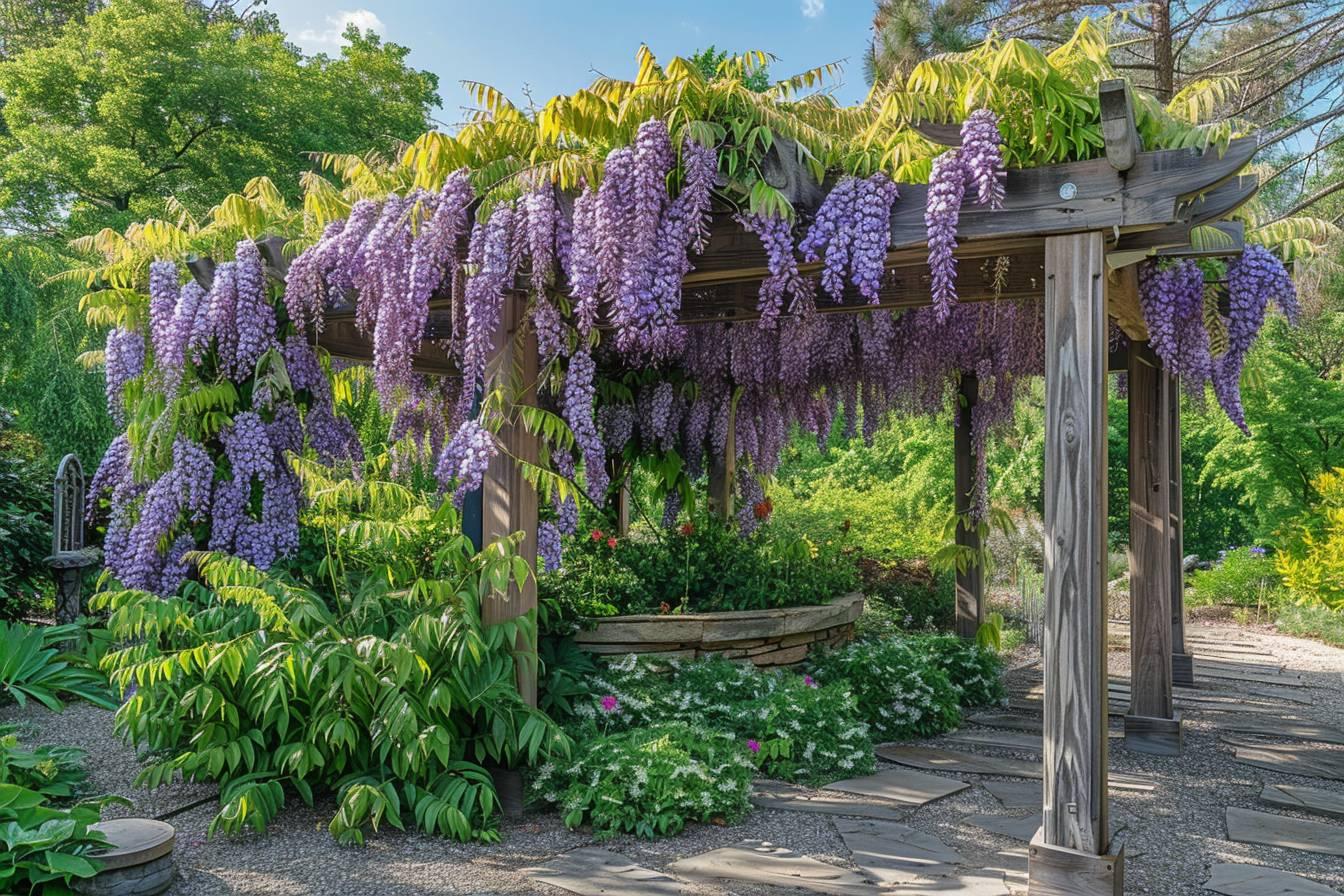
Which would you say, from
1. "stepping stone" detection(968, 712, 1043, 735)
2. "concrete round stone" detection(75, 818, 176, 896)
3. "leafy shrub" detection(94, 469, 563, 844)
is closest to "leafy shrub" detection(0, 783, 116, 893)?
"concrete round stone" detection(75, 818, 176, 896)

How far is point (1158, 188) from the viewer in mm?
2479

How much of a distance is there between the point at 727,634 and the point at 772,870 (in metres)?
1.82

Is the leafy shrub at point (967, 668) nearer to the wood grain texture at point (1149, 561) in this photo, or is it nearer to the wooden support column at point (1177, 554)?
the wood grain texture at point (1149, 561)

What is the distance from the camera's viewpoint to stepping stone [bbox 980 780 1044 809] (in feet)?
11.9

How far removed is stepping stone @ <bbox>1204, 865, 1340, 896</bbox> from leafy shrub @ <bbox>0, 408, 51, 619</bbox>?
625 centimetres

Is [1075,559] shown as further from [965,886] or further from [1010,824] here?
[1010,824]

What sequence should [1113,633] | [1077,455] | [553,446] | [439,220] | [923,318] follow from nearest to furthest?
[1077,455]
[439,220]
[553,446]
[923,318]
[1113,633]

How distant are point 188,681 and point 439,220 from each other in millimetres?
1851

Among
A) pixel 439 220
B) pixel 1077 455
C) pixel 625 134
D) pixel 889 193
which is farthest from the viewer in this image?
pixel 439 220

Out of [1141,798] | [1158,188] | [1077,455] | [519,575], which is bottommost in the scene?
[1141,798]

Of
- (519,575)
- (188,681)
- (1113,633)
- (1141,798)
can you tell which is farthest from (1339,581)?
(188,681)

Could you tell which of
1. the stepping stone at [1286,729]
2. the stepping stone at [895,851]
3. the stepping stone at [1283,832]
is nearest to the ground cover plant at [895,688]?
the stepping stone at [895,851]

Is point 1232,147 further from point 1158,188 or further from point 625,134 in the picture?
point 625,134

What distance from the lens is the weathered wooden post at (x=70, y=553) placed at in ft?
19.5
